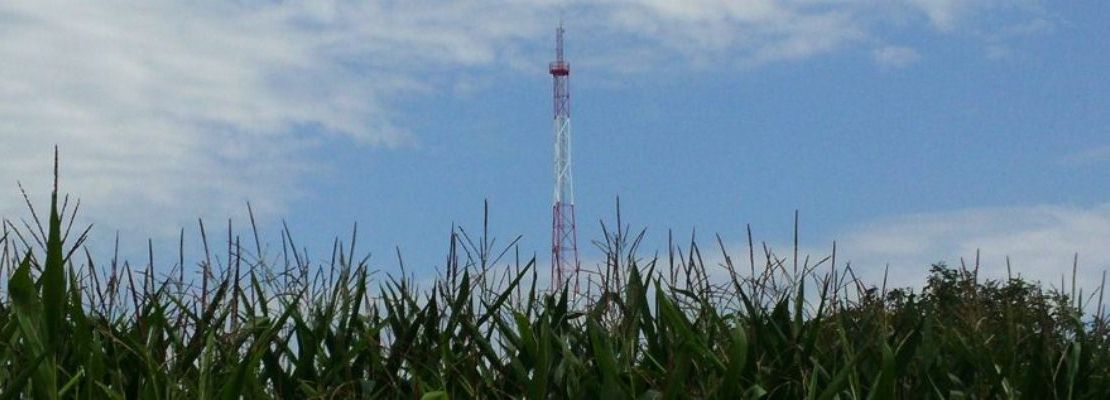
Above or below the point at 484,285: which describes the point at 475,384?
below

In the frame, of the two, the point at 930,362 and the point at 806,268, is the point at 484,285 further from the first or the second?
the point at 930,362

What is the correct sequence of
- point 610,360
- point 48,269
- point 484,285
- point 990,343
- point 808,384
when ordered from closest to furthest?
point 48,269, point 610,360, point 808,384, point 484,285, point 990,343

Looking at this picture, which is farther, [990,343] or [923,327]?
[990,343]

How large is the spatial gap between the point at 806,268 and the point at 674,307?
0.62m

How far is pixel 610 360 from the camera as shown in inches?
180

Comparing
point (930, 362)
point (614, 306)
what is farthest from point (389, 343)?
point (930, 362)

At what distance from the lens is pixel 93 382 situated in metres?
4.43

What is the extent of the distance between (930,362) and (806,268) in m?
0.62

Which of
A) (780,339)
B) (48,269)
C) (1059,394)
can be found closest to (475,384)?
(780,339)

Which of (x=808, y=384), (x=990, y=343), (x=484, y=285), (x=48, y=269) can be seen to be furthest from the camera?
(x=990, y=343)

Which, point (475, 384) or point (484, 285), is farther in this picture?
point (484, 285)

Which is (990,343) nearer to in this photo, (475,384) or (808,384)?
(808,384)

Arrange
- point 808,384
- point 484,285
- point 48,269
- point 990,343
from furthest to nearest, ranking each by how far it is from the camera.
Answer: point 990,343 → point 484,285 → point 808,384 → point 48,269

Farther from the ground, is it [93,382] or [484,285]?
[484,285]
